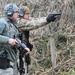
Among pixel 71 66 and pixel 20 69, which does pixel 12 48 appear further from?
pixel 71 66

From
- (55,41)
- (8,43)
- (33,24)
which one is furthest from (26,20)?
(55,41)

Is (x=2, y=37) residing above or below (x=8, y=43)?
above

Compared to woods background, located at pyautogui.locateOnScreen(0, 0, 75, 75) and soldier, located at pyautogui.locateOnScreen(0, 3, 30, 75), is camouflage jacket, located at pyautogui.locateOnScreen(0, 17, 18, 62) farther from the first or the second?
woods background, located at pyautogui.locateOnScreen(0, 0, 75, 75)

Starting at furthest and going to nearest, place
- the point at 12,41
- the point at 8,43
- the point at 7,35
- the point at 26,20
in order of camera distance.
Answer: the point at 26,20
the point at 7,35
the point at 8,43
the point at 12,41

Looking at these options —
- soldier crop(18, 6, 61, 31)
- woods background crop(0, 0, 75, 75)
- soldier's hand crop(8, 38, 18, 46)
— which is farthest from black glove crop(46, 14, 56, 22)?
soldier's hand crop(8, 38, 18, 46)

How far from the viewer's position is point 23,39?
626 centimetres

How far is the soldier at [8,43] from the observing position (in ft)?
17.1

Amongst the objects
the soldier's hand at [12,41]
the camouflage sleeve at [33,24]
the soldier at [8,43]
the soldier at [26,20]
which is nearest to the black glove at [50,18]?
the soldier at [26,20]

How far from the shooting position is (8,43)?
516 cm

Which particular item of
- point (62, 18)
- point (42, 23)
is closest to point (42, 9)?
point (62, 18)

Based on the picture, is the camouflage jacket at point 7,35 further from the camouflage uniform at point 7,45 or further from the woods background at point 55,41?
the woods background at point 55,41

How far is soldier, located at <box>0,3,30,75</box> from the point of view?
17.1ft

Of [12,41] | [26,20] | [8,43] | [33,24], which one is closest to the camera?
[12,41]

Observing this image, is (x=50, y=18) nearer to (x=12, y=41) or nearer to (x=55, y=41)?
(x=12, y=41)
